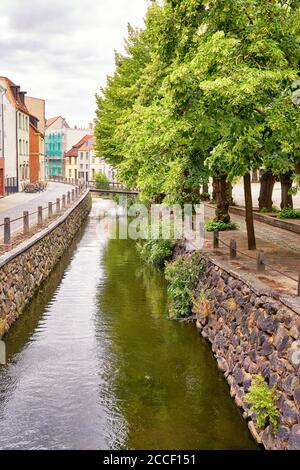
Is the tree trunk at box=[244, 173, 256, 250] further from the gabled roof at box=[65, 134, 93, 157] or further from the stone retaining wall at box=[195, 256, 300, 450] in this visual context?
the gabled roof at box=[65, 134, 93, 157]

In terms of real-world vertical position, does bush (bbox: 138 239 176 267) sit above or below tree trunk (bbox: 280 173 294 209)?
below

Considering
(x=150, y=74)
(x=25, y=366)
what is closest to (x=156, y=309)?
(x=25, y=366)

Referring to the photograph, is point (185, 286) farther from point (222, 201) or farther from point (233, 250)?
point (222, 201)

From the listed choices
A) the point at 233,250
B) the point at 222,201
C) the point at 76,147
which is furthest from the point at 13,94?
the point at 76,147

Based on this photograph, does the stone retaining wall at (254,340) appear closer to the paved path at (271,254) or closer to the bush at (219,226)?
the paved path at (271,254)

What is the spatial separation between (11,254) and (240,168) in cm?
746

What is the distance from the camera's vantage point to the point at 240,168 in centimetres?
1384

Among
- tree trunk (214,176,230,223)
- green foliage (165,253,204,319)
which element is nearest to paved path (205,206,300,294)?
green foliage (165,253,204,319)

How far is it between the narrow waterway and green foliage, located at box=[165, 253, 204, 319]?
530 mm

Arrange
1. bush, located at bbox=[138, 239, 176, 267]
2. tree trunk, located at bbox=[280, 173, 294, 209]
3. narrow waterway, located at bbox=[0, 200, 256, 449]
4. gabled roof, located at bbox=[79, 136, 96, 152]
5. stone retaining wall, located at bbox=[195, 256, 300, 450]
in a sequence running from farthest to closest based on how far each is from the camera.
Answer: gabled roof, located at bbox=[79, 136, 96, 152], tree trunk, located at bbox=[280, 173, 294, 209], bush, located at bbox=[138, 239, 176, 267], narrow waterway, located at bbox=[0, 200, 256, 449], stone retaining wall, located at bbox=[195, 256, 300, 450]

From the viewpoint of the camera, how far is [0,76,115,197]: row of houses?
1858 inches

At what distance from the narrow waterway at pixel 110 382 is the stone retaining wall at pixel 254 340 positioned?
45 centimetres

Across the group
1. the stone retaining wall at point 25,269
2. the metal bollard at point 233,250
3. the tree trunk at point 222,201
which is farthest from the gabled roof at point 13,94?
the metal bollard at point 233,250
